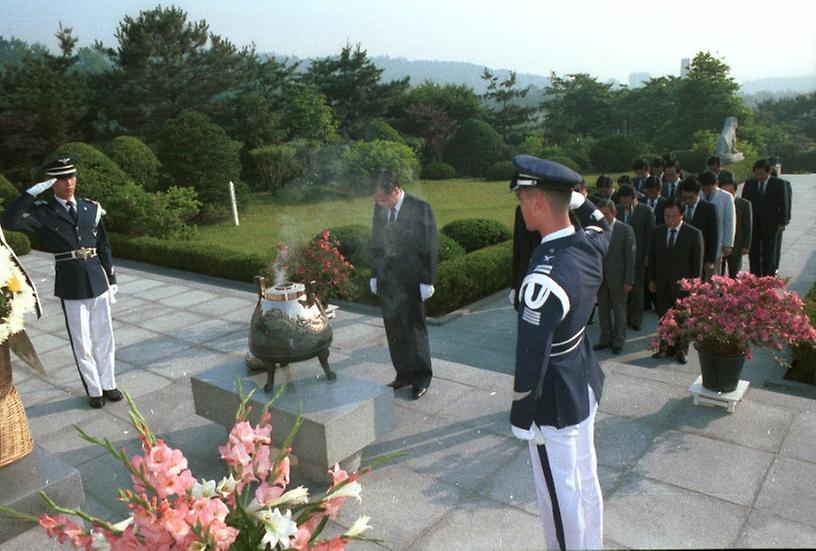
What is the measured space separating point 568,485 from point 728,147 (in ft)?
92.2

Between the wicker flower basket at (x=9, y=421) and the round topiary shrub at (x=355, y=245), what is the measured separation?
7284mm

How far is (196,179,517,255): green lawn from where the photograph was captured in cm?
1680

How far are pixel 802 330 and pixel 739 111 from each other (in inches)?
1320

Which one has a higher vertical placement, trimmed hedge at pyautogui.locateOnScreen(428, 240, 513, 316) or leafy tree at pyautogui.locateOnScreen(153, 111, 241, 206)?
leafy tree at pyautogui.locateOnScreen(153, 111, 241, 206)

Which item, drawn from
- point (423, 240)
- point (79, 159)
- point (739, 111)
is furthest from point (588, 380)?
point (739, 111)

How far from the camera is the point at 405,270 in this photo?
5711mm

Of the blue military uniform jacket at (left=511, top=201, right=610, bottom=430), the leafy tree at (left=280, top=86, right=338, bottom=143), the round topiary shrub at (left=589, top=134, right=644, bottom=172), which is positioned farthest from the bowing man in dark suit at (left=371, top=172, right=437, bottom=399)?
the round topiary shrub at (left=589, top=134, right=644, bottom=172)

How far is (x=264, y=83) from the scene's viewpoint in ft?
111

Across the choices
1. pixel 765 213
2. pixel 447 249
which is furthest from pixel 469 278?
pixel 765 213

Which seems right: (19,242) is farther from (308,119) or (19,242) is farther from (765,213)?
(308,119)

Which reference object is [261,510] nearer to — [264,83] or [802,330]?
[802,330]

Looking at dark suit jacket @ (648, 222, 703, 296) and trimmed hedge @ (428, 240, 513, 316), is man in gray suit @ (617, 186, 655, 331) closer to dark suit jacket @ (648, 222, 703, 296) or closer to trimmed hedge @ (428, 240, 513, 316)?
dark suit jacket @ (648, 222, 703, 296)

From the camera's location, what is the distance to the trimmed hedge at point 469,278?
9312 mm

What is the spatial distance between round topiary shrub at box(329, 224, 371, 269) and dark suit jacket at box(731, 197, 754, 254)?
5.38m
